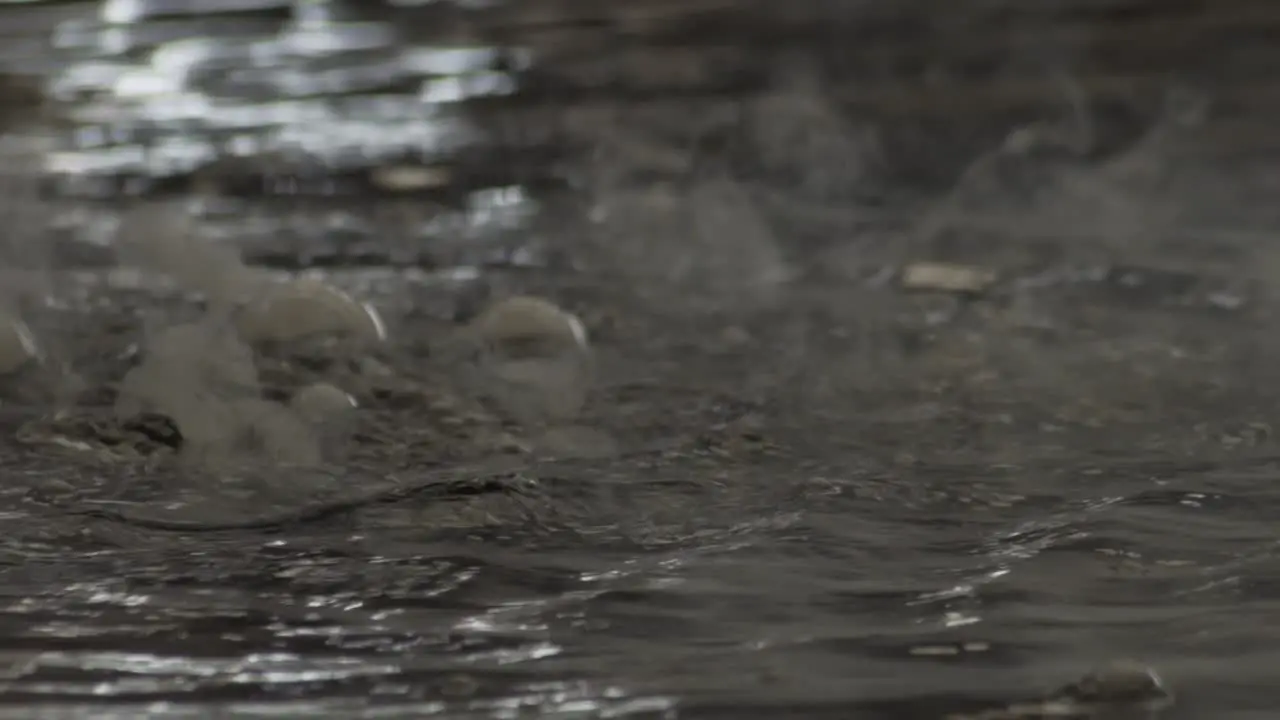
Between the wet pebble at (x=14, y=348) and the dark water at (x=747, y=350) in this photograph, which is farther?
the wet pebble at (x=14, y=348)

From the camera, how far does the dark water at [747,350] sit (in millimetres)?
633

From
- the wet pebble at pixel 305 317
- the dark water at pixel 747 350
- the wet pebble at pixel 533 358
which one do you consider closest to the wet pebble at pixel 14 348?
the dark water at pixel 747 350

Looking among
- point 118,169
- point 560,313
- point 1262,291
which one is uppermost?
point 118,169

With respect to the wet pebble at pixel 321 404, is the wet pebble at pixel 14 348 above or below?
above

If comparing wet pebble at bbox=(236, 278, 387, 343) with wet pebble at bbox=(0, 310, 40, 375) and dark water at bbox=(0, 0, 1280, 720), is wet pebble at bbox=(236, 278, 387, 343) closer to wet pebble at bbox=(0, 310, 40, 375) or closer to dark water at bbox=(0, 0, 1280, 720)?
dark water at bbox=(0, 0, 1280, 720)

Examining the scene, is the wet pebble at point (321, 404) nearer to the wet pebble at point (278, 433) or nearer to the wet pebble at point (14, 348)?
the wet pebble at point (278, 433)

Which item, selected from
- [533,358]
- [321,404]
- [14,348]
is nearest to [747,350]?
[533,358]

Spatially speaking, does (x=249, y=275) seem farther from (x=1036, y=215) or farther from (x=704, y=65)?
(x=704, y=65)

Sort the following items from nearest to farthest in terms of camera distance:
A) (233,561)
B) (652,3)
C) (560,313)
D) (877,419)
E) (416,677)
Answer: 1. (416,677)
2. (233,561)
3. (877,419)
4. (560,313)
5. (652,3)

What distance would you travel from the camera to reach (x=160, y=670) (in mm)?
621

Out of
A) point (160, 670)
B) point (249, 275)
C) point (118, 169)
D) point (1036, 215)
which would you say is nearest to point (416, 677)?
point (160, 670)

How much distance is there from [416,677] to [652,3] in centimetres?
203

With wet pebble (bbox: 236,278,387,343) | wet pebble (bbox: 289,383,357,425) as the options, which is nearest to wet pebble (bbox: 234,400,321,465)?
Answer: wet pebble (bbox: 289,383,357,425)

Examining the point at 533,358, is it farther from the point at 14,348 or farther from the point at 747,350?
the point at 14,348
